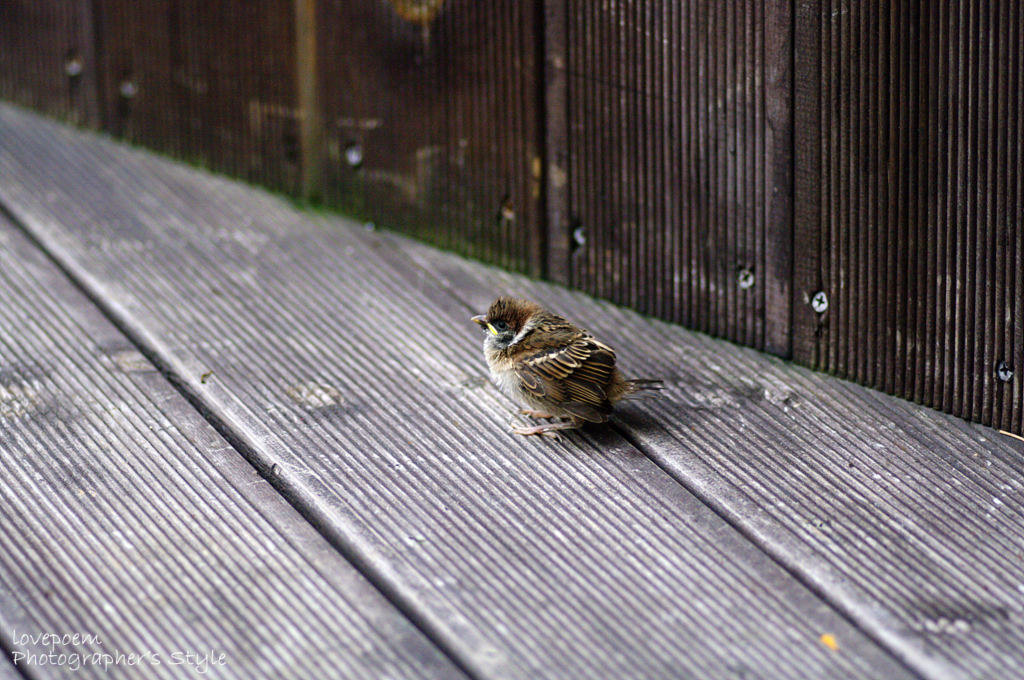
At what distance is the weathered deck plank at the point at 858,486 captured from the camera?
333cm

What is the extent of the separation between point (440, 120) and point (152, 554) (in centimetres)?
285

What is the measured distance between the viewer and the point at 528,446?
4297 millimetres

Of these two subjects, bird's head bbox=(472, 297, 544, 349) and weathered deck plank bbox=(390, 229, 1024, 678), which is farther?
→ bird's head bbox=(472, 297, 544, 349)

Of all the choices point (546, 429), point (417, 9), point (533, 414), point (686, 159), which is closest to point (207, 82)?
point (417, 9)

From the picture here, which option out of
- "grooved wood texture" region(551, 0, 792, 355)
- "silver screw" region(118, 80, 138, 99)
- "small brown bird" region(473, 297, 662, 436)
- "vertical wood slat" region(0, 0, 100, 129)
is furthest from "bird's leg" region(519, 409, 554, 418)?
"vertical wood slat" region(0, 0, 100, 129)

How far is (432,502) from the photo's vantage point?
3879mm

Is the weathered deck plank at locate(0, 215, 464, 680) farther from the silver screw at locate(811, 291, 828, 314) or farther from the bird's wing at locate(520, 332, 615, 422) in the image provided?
the silver screw at locate(811, 291, 828, 314)

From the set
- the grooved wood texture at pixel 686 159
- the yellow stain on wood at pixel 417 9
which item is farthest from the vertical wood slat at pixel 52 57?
the grooved wood texture at pixel 686 159

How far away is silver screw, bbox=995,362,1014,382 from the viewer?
4113mm

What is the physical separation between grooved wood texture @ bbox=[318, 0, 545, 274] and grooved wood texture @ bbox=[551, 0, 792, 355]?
279 mm

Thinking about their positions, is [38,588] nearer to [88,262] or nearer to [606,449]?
[606,449]

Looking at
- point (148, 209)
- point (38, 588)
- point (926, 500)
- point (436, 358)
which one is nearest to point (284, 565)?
point (38, 588)

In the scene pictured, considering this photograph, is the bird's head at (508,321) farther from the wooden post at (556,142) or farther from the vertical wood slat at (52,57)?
the vertical wood slat at (52,57)

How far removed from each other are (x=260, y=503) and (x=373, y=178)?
262 centimetres
